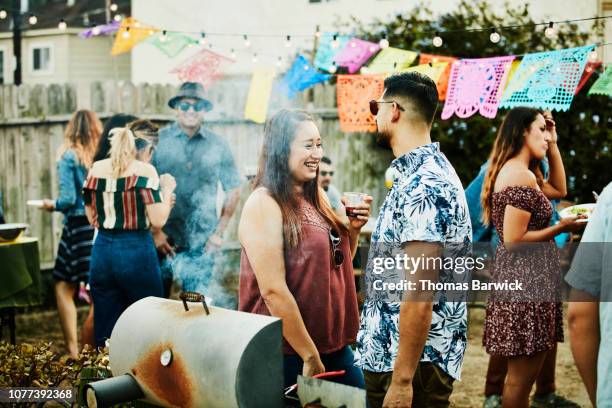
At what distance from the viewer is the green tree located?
29.4 feet

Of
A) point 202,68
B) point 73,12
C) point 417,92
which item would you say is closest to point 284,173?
point 417,92

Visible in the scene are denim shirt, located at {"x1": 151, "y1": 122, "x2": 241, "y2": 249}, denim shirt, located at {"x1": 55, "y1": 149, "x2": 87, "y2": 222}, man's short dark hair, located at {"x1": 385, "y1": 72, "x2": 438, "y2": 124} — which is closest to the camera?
man's short dark hair, located at {"x1": 385, "y1": 72, "x2": 438, "y2": 124}

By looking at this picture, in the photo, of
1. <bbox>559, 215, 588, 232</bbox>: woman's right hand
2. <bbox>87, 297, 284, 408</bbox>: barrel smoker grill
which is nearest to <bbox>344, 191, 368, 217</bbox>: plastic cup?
<bbox>87, 297, 284, 408</bbox>: barrel smoker grill

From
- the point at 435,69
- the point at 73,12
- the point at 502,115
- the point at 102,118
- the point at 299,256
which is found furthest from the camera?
the point at 73,12

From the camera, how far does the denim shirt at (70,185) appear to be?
676cm

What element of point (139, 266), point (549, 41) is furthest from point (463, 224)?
point (549, 41)

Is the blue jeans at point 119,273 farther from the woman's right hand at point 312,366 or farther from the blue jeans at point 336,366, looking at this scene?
the woman's right hand at point 312,366

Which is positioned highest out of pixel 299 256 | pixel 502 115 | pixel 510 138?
pixel 502 115

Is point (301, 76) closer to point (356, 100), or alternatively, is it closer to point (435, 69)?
point (356, 100)

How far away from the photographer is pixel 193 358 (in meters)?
2.78

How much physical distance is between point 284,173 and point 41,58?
1788 centimetres

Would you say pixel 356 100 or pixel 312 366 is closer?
pixel 312 366

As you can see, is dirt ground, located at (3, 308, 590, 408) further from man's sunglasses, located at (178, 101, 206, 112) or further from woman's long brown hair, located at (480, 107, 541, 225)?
man's sunglasses, located at (178, 101, 206, 112)

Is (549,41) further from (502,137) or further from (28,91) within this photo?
(28,91)
